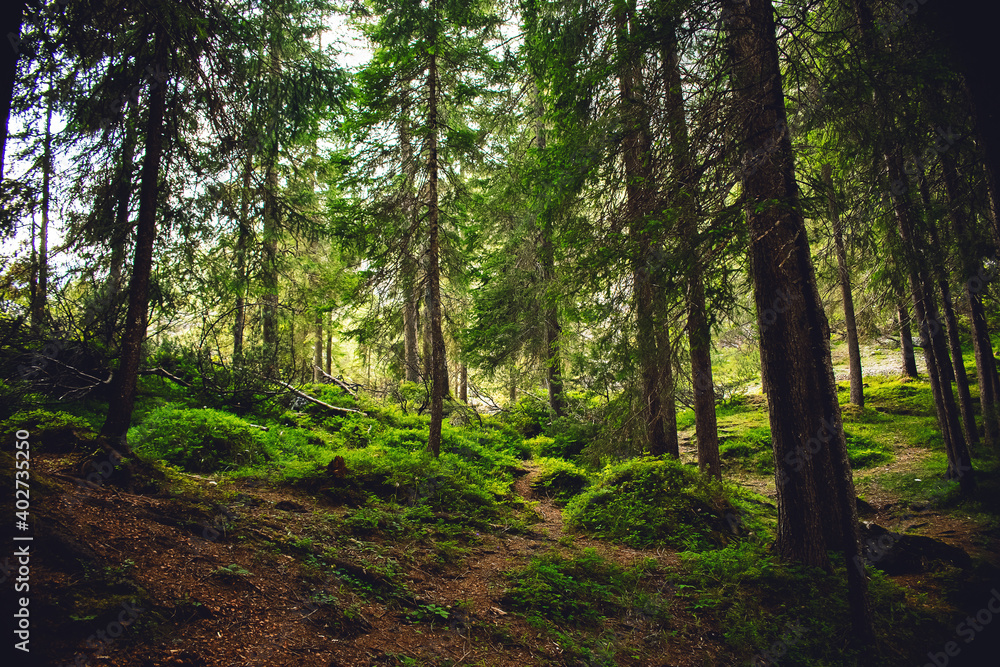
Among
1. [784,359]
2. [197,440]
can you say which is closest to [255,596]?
[197,440]

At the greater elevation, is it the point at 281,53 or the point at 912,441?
the point at 281,53

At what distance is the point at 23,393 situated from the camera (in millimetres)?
6121

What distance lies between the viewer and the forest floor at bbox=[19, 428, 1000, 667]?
10.4 ft

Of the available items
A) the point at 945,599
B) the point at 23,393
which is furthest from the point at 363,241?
the point at 945,599

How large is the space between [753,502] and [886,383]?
535 inches

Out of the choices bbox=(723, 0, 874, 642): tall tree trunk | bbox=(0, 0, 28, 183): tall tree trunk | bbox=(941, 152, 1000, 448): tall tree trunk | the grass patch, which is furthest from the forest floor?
bbox=(941, 152, 1000, 448): tall tree trunk

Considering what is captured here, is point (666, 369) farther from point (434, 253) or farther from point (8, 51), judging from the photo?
point (8, 51)

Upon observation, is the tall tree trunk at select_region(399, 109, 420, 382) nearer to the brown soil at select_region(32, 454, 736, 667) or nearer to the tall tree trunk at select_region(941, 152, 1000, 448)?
the brown soil at select_region(32, 454, 736, 667)

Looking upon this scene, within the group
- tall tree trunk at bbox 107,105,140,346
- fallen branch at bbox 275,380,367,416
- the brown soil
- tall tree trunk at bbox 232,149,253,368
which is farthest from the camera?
fallen branch at bbox 275,380,367,416

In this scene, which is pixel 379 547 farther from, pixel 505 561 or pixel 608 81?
pixel 608 81

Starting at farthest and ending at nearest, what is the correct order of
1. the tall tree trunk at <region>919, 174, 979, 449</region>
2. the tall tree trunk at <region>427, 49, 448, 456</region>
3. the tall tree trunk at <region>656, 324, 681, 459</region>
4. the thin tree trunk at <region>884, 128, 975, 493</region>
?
the tall tree trunk at <region>427, 49, 448, 456</region>
the thin tree trunk at <region>884, 128, 975, 493</region>
the tall tree trunk at <region>919, 174, 979, 449</region>
the tall tree trunk at <region>656, 324, 681, 459</region>

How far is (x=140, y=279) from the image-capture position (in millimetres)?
5773

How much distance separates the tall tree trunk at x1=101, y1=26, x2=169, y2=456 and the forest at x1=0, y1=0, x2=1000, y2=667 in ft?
0.15

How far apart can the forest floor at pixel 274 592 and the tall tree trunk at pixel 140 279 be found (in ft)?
2.06
